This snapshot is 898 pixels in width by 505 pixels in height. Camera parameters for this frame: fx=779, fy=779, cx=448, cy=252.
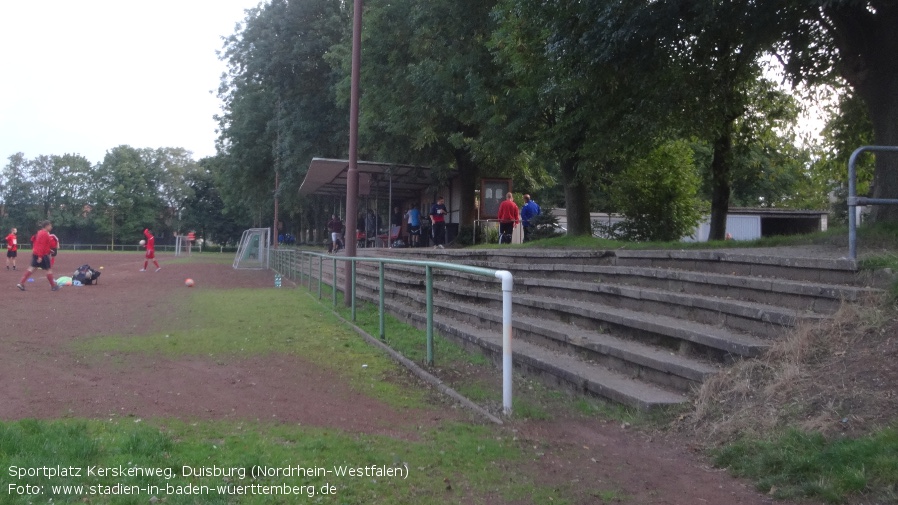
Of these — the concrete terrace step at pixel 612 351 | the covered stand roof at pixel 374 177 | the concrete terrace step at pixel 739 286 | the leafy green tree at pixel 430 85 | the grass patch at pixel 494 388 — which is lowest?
the grass patch at pixel 494 388

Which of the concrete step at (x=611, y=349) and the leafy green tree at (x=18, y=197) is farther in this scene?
the leafy green tree at (x=18, y=197)

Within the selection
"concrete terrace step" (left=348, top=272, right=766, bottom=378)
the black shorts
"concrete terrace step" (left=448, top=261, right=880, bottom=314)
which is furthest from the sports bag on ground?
"concrete terrace step" (left=448, top=261, right=880, bottom=314)

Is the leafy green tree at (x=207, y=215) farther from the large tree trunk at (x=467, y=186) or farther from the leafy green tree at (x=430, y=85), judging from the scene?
the large tree trunk at (x=467, y=186)

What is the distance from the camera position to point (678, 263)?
8523 mm

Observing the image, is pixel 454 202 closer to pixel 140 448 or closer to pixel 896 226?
pixel 896 226

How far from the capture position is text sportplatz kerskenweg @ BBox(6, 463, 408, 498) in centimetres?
429

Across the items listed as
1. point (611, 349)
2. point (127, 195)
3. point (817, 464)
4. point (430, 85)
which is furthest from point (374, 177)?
point (127, 195)

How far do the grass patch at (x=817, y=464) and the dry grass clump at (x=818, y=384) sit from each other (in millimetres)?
161

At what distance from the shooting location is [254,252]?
41625mm

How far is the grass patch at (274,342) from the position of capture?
26.6 feet

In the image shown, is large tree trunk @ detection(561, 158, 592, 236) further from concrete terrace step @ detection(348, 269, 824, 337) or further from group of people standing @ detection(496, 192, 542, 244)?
concrete terrace step @ detection(348, 269, 824, 337)

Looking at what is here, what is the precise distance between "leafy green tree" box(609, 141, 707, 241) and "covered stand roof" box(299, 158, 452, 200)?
635 cm

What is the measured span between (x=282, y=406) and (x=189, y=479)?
6.79 feet

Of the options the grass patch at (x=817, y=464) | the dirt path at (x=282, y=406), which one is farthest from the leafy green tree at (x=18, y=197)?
the grass patch at (x=817, y=464)
